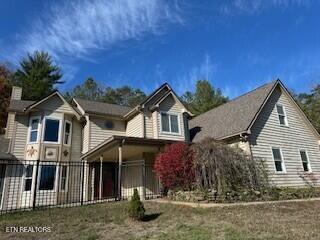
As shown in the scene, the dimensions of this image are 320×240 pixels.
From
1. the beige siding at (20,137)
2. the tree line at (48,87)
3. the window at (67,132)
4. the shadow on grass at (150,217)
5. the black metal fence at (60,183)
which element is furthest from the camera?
the tree line at (48,87)

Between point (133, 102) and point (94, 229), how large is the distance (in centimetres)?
3772

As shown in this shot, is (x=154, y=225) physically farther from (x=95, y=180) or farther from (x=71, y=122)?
(x=71, y=122)

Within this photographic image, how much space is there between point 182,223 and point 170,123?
10.9m

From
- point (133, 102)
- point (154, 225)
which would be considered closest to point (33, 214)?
point (154, 225)

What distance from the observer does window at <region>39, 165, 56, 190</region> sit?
15587 millimetres

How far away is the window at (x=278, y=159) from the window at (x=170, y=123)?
6.27 m

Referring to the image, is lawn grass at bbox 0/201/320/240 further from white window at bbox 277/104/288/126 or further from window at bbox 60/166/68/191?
white window at bbox 277/104/288/126

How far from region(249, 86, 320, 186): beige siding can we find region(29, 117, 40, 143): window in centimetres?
1333

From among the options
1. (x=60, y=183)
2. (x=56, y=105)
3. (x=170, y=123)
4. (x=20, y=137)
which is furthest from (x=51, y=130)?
(x=170, y=123)

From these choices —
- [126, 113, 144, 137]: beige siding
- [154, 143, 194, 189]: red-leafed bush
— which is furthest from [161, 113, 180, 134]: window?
[154, 143, 194, 189]: red-leafed bush

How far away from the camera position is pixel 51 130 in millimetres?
16781

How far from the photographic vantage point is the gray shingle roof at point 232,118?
1545 centimetres

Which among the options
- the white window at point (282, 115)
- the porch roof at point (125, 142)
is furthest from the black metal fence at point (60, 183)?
the white window at point (282, 115)

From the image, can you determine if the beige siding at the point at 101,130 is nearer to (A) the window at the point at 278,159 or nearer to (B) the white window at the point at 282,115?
(A) the window at the point at 278,159
